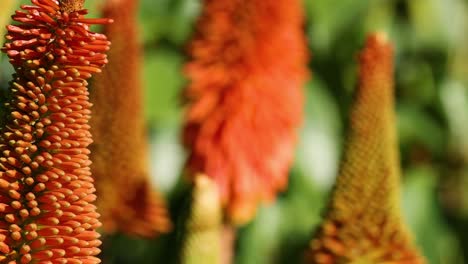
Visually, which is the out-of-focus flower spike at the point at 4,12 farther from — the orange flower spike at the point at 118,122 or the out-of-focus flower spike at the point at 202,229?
the orange flower spike at the point at 118,122

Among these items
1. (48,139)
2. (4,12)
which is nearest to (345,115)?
(4,12)

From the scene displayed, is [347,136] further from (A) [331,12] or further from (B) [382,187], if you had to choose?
(A) [331,12]

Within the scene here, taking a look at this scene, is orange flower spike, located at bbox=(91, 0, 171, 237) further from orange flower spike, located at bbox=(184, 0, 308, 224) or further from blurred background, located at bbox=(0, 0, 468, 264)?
blurred background, located at bbox=(0, 0, 468, 264)

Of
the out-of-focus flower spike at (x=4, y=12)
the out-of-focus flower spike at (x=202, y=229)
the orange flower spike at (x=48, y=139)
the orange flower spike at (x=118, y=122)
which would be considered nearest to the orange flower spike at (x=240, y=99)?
the orange flower spike at (x=118, y=122)

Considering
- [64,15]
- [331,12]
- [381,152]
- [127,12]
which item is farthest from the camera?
[331,12]

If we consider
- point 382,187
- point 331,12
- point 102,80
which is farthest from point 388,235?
point 331,12

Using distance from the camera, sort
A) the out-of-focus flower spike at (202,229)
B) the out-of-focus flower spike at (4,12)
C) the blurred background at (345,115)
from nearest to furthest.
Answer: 1. the out-of-focus flower spike at (4,12)
2. the out-of-focus flower spike at (202,229)
3. the blurred background at (345,115)

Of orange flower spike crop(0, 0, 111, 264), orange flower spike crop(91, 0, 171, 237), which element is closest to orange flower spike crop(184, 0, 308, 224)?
Result: orange flower spike crop(91, 0, 171, 237)
